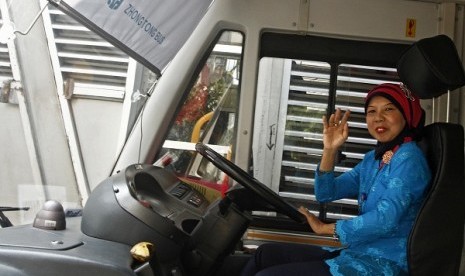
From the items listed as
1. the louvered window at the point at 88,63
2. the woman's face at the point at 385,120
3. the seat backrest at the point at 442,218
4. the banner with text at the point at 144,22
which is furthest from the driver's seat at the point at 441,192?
the louvered window at the point at 88,63

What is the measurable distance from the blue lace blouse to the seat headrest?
0.24 m

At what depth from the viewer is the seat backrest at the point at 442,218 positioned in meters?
2.06

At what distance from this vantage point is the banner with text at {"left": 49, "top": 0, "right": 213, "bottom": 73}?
2355mm

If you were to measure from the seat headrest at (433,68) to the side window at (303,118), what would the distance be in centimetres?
68

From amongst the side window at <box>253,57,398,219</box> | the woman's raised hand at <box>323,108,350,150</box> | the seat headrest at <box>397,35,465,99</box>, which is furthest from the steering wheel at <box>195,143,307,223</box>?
the side window at <box>253,57,398,219</box>

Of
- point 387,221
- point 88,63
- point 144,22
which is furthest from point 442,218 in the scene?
point 88,63

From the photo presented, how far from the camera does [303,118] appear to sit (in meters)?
3.01

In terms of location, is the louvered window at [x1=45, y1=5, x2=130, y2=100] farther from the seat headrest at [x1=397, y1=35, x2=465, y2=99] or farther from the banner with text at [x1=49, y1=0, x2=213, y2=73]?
the seat headrest at [x1=397, y1=35, x2=465, y2=99]

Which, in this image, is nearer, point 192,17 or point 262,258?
point 262,258

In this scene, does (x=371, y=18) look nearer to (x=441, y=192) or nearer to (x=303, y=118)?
(x=303, y=118)

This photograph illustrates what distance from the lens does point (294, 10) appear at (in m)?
2.81

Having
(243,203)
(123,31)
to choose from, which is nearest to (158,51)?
(123,31)

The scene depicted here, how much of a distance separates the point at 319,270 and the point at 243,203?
355mm

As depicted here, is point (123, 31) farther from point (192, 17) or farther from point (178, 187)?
point (178, 187)
